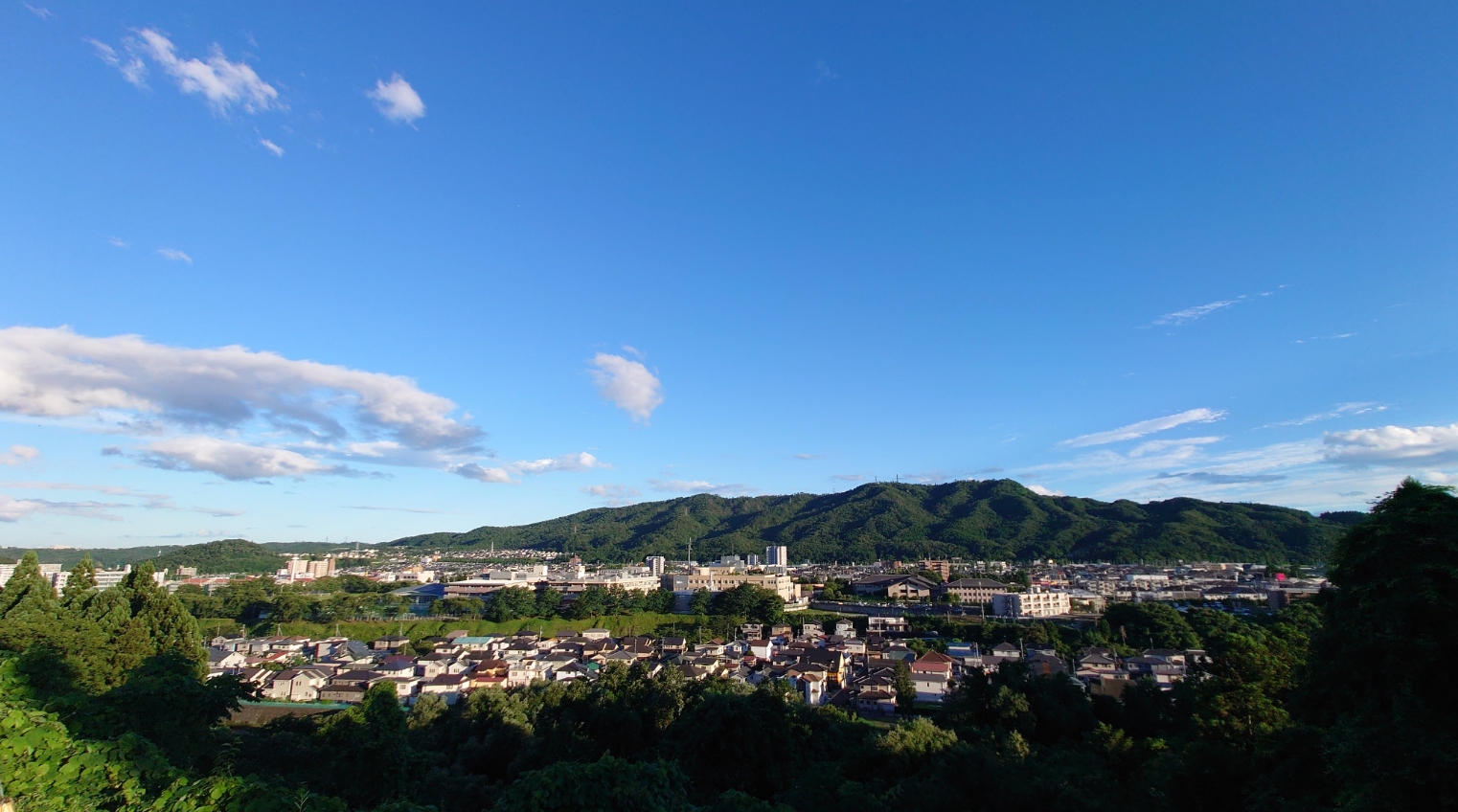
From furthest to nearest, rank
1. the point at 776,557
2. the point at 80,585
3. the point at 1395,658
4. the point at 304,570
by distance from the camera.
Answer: the point at 776,557 < the point at 304,570 < the point at 80,585 < the point at 1395,658

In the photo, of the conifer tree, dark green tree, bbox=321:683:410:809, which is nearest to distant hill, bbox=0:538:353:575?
the conifer tree

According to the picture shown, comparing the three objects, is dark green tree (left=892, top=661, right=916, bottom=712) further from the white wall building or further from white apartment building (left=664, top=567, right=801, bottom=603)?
the white wall building

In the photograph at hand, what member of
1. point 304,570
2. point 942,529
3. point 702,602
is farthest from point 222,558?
point 942,529

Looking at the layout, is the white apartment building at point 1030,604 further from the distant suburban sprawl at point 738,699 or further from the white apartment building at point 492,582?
the white apartment building at point 492,582

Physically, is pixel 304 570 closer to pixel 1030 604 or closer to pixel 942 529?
pixel 1030 604

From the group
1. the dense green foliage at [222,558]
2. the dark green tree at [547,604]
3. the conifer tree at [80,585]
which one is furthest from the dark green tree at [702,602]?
the dense green foliage at [222,558]

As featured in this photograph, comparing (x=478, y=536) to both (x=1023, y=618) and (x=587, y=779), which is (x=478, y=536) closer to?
(x=1023, y=618)
